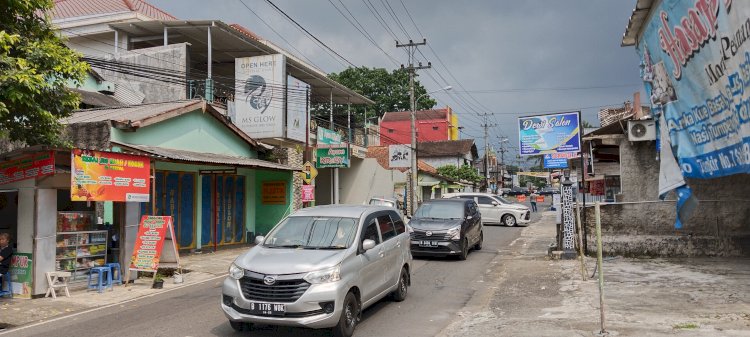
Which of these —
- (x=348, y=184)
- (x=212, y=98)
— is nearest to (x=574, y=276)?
(x=212, y=98)

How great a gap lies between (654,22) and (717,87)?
222 centimetres

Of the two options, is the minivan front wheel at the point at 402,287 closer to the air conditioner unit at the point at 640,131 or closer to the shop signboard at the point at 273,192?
the air conditioner unit at the point at 640,131

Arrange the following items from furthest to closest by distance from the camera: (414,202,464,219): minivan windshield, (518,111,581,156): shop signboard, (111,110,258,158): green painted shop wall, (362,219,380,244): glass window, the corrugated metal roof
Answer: (414,202,464,219): minivan windshield → (111,110,258,158): green painted shop wall → the corrugated metal roof → (518,111,581,156): shop signboard → (362,219,380,244): glass window

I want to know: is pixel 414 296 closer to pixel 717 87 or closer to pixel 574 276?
pixel 574 276

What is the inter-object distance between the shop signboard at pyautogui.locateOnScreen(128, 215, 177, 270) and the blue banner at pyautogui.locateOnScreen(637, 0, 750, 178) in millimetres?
9642

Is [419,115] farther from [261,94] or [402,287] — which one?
[402,287]

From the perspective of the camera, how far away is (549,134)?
14.1 metres

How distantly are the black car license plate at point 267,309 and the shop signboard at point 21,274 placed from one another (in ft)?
18.8

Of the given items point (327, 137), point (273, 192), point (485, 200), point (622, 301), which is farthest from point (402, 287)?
point (327, 137)

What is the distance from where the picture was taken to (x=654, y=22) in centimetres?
737

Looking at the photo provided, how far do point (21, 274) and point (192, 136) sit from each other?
7.63 metres

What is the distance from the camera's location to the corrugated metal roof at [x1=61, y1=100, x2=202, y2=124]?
1450 centimetres

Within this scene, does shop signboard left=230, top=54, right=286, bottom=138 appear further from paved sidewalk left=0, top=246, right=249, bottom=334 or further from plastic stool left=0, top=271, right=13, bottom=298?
plastic stool left=0, top=271, right=13, bottom=298

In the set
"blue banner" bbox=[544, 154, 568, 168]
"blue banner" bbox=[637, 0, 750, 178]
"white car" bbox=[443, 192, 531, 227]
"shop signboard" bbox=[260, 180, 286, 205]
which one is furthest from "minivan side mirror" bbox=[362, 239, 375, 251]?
"white car" bbox=[443, 192, 531, 227]
